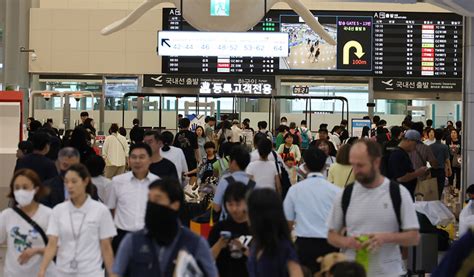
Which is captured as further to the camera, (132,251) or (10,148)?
(10,148)

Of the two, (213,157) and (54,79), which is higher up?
(54,79)

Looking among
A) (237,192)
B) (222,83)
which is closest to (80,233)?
(237,192)

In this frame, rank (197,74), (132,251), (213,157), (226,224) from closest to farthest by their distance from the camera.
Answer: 1. (132,251)
2. (226,224)
3. (213,157)
4. (197,74)

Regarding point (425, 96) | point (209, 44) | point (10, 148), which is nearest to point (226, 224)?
point (10, 148)

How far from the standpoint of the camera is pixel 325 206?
242 inches

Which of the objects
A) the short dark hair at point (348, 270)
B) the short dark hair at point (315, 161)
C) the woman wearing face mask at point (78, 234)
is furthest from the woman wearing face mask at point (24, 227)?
the short dark hair at point (348, 270)

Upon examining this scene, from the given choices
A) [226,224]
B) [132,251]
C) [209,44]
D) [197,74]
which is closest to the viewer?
[132,251]

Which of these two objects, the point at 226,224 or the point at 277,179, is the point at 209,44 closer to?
the point at 277,179

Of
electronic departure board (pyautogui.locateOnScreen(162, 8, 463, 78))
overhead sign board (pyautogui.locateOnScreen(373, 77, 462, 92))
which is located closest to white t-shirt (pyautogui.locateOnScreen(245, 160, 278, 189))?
electronic departure board (pyautogui.locateOnScreen(162, 8, 463, 78))

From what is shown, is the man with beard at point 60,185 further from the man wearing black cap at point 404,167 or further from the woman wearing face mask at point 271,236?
the man wearing black cap at point 404,167

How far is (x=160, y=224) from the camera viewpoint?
3969 mm

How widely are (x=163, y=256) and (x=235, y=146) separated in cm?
341

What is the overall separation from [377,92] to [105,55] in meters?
7.39

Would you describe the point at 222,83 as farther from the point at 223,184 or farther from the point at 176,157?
the point at 223,184
